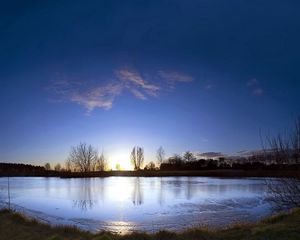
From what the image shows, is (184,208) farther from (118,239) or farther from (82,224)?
(118,239)

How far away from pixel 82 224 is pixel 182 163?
3856 inches

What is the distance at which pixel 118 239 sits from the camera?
1010 centimetres

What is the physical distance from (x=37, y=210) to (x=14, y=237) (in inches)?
336

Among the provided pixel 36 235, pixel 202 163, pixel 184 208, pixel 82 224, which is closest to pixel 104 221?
pixel 82 224

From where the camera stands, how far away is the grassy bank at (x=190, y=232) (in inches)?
345

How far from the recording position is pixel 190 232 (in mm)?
10125

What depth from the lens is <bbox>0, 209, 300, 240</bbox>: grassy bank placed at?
875 centimetres

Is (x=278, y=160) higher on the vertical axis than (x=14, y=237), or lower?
higher

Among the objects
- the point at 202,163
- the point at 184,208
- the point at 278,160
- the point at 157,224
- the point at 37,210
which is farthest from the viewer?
the point at 202,163

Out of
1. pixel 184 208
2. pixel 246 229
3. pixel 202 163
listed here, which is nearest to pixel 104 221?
pixel 184 208

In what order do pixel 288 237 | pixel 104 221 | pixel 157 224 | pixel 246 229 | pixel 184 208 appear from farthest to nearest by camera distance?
1. pixel 184 208
2. pixel 104 221
3. pixel 157 224
4. pixel 246 229
5. pixel 288 237

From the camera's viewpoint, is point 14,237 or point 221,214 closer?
point 14,237

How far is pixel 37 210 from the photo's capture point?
20.8 m

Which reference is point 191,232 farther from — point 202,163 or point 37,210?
point 202,163
